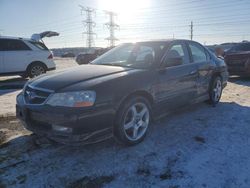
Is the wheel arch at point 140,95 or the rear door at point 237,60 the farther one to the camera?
the rear door at point 237,60

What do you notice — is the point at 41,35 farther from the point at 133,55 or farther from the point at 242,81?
the point at 133,55

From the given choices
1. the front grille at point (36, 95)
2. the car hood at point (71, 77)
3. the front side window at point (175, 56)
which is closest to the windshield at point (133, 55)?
the front side window at point (175, 56)

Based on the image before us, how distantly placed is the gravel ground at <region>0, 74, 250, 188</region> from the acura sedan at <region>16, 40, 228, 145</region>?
0.33 metres

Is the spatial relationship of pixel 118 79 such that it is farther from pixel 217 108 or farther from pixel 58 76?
pixel 217 108

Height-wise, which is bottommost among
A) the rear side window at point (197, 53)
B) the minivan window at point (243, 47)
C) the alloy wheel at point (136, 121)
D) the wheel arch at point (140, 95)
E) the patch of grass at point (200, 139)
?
the patch of grass at point (200, 139)

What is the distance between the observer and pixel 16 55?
33.6 ft

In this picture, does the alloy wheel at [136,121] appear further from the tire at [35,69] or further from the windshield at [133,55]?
the tire at [35,69]

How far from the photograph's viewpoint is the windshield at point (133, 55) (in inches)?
171

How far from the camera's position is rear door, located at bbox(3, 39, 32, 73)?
10.1m

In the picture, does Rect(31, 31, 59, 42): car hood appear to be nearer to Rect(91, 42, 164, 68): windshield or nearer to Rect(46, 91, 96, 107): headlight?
Rect(91, 42, 164, 68): windshield

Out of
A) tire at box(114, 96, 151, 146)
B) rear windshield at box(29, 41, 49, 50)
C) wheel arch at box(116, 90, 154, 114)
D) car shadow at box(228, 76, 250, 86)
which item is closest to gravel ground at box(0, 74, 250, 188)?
tire at box(114, 96, 151, 146)

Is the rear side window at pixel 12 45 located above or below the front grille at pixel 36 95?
above

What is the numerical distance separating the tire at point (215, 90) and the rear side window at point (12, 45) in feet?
24.1

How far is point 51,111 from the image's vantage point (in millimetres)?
3252
